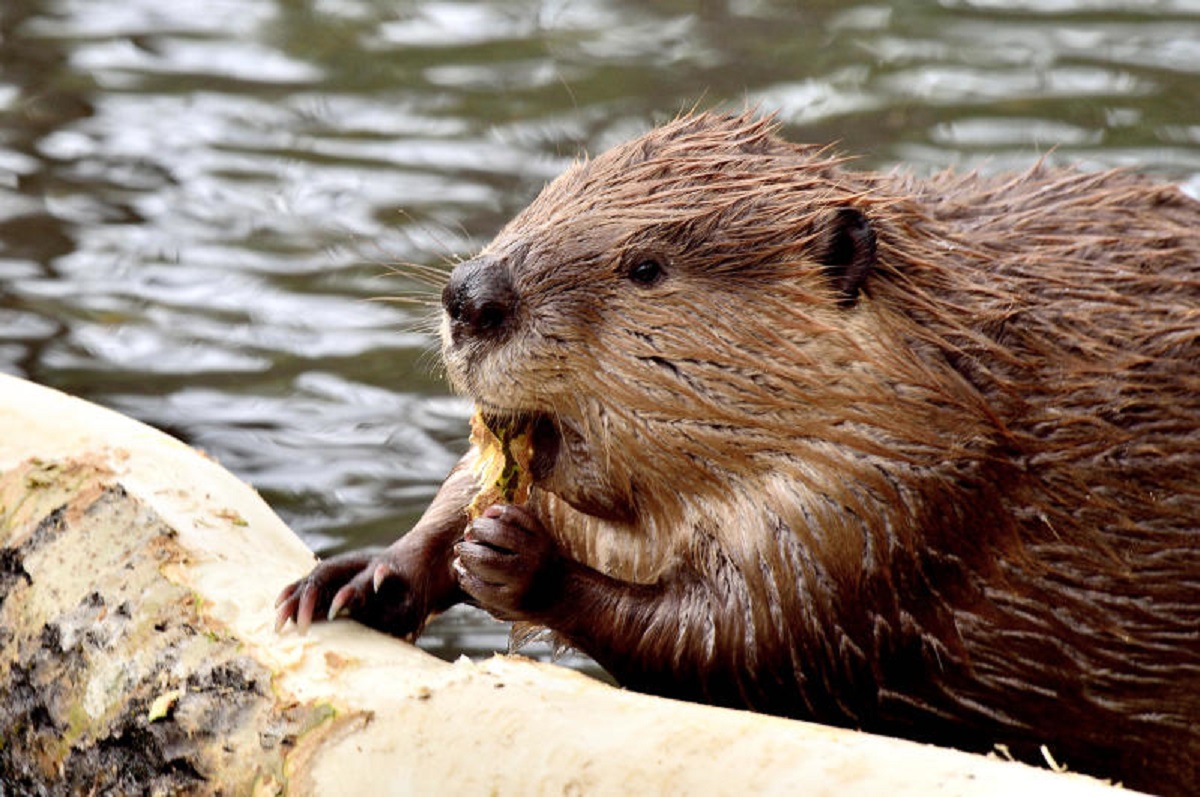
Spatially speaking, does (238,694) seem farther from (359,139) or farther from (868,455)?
(359,139)

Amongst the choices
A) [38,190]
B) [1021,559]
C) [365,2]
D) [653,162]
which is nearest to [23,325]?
[38,190]

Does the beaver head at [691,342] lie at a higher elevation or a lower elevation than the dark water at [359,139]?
higher

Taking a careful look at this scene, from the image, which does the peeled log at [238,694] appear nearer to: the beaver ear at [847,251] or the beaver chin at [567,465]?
the beaver chin at [567,465]

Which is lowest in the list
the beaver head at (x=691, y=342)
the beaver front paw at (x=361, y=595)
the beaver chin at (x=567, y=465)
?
the beaver front paw at (x=361, y=595)

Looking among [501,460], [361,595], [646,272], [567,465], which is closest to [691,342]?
[646,272]

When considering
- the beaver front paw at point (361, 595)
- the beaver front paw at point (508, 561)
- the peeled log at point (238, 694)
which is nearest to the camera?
the peeled log at point (238, 694)

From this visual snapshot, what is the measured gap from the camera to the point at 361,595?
3367mm

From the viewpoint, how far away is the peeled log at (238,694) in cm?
255

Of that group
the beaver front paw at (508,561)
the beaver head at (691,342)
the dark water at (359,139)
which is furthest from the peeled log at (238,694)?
the dark water at (359,139)

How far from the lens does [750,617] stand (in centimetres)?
333

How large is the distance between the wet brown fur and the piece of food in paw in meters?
0.07

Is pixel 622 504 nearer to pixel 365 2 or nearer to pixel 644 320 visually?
pixel 644 320

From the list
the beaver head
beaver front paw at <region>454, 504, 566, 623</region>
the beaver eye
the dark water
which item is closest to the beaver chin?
the beaver head

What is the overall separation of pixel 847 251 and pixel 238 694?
1.19 m
